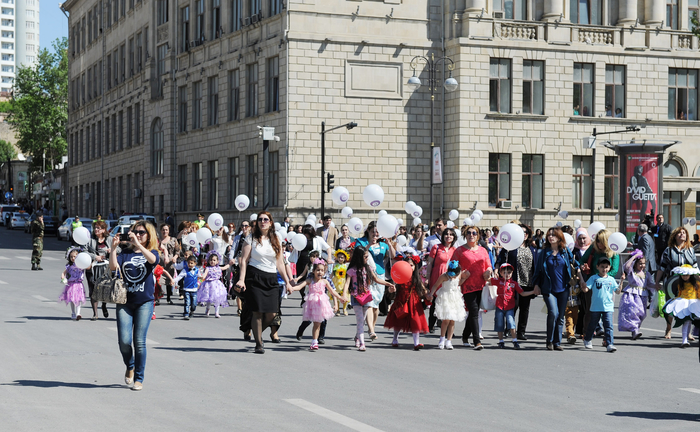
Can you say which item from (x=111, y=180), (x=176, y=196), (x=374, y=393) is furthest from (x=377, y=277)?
(x=111, y=180)

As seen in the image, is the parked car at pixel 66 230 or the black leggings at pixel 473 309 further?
the parked car at pixel 66 230

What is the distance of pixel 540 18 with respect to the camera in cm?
4534

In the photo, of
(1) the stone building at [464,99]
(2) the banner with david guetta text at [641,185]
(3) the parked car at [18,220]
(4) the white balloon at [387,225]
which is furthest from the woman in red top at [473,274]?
(3) the parked car at [18,220]

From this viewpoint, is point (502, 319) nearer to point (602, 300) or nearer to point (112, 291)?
point (602, 300)

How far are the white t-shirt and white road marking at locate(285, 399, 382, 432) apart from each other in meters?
4.12

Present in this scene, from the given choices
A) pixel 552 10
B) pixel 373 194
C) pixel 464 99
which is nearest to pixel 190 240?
pixel 373 194

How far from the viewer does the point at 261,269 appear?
13734 mm

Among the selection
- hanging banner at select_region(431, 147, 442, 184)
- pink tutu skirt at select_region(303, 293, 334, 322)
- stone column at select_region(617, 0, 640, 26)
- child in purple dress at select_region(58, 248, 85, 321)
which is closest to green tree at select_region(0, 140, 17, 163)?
stone column at select_region(617, 0, 640, 26)

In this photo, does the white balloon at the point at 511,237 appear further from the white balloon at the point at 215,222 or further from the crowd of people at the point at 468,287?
the white balloon at the point at 215,222

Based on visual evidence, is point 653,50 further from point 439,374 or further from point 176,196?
point 439,374

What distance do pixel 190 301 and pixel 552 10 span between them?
29927 mm

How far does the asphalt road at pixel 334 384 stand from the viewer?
28.9 feet

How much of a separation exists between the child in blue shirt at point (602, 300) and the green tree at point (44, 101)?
92632 mm

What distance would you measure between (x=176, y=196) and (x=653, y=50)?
25.3m
